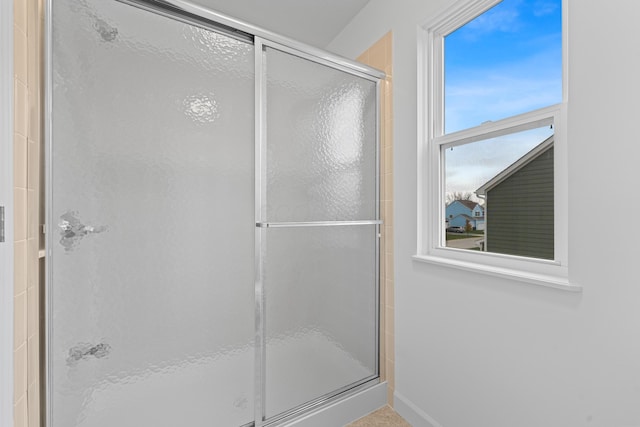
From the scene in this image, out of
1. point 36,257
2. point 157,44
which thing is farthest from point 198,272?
point 157,44

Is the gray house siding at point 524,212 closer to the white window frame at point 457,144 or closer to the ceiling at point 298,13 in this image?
the white window frame at point 457,144

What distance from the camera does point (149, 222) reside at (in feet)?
4.27

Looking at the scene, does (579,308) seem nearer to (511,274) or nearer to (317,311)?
(511,274)

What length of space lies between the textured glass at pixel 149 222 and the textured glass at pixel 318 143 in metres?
0.15

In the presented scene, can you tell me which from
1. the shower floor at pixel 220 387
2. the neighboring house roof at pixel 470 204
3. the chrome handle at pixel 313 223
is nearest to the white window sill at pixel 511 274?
the neighboring house roof at pixel 470 204

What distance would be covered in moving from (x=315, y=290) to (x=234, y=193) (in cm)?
71

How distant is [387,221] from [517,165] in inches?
31.4

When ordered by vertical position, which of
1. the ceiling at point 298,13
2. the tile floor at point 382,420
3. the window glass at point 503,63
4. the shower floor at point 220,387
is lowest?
the tile floor at point 382,420

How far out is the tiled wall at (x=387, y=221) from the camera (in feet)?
6.45

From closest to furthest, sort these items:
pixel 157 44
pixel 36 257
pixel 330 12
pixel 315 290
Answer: pixel 36 257 < pixel 157 44 < pixel 315 290 < pixel 330 12

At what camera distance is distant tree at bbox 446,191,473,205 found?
5.28 feet

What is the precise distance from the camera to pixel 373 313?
2.02 meters

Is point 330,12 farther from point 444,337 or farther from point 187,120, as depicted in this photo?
point 444,337

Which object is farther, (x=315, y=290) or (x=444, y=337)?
(x=315, y=290)
